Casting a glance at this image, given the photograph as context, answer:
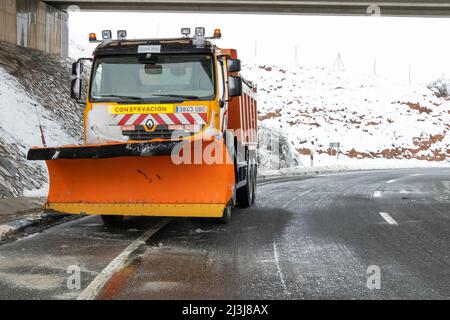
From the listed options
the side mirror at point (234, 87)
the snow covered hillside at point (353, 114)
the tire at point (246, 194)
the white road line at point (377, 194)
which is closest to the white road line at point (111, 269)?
the side mirror at point (234, 87)

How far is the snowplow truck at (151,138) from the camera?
7.36 meters

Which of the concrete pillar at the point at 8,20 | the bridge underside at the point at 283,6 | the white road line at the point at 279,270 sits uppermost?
the bridge underside at the point at 283,6

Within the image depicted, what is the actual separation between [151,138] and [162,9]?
58.9ft

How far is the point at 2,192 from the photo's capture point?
10695 mm

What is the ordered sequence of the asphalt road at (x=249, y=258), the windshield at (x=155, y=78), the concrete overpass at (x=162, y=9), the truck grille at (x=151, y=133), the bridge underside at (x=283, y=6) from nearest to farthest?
the asphalt road at (x=249, y=258), the truck grille at (x=151, y=133), the windshield at (x=155, y=78), the concrete overpass at (x=162, y=9), the bridge underside at (x=283, y=6)

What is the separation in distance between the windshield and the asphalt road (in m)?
2.12

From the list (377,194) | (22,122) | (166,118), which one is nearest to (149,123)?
(166,118)

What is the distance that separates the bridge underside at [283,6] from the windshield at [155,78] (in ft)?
50.7

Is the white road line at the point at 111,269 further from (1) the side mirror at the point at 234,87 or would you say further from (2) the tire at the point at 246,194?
(2) the tire at the point at 246,194

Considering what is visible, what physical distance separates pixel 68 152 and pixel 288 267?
364 centimetres

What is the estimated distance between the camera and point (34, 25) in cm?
2219

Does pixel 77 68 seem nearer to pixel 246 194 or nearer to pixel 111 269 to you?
pixel 111 269
